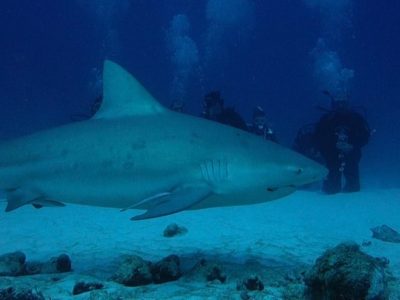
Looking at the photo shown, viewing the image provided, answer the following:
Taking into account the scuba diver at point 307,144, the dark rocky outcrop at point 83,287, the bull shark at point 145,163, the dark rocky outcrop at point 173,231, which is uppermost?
the scuba diver at point 307,144

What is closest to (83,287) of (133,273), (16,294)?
(133,273)

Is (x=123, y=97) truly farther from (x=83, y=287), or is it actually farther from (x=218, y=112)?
(x=218, y=112)

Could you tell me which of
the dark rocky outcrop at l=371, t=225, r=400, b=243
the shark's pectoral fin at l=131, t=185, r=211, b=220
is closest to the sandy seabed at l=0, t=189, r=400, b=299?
the dark rocky outcrop at l=371, t=225, r=400, b=243

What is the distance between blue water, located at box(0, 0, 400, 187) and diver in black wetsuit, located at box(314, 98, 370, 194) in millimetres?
48820

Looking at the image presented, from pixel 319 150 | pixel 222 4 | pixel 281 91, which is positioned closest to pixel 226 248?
pixel 319 150

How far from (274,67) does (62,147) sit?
408 feet

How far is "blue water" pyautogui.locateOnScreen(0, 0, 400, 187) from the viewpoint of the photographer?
3014 inches

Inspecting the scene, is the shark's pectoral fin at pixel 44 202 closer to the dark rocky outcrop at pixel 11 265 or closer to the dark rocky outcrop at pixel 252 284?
the dark rocky outcrop at pixel 11 265

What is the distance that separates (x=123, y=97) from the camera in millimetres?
4562

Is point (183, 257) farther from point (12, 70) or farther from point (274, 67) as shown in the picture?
point (274, 67)

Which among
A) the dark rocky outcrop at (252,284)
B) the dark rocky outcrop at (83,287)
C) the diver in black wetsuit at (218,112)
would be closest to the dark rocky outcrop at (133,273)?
the dark rocky outcrop at (83,287)

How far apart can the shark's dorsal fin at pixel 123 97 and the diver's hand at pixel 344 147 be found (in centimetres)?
885

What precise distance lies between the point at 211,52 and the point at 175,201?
396 ft

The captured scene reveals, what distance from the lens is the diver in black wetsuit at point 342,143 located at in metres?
12.1
